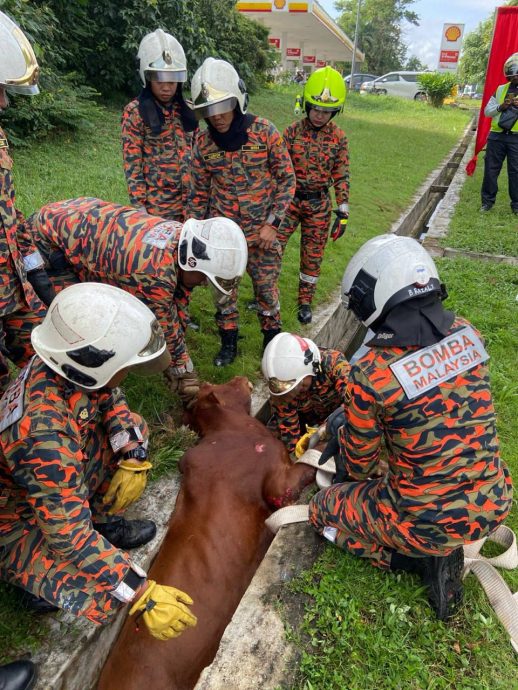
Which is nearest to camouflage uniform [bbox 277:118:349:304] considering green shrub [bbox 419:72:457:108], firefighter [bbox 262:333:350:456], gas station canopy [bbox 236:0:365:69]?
firefighter [bbox 262:333:350:456]

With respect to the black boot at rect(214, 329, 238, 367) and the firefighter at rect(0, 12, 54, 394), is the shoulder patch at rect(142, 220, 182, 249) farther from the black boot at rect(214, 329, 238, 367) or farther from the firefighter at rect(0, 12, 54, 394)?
the black boot at rect(214, 329, 238, 367)

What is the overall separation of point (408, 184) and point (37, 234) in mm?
9714

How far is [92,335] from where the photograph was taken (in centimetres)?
191

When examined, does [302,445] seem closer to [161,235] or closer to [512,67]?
[161,235]

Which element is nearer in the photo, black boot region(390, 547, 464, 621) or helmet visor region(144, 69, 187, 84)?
black boot region(390, 547, 464, 621)

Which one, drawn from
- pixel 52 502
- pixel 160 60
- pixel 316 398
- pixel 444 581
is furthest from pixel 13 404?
pixel 160 60

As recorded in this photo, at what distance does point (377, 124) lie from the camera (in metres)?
19.1

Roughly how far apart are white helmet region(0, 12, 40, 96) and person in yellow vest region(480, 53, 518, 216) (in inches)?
279

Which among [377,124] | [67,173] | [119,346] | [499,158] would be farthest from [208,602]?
[377,124]

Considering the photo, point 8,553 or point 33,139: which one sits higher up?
point 33,139

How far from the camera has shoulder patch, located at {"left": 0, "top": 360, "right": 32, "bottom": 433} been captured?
6.42ft

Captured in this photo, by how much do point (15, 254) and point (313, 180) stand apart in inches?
117

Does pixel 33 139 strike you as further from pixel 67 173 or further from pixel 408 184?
pixel 408 184

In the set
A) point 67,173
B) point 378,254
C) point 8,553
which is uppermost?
point 378,254
